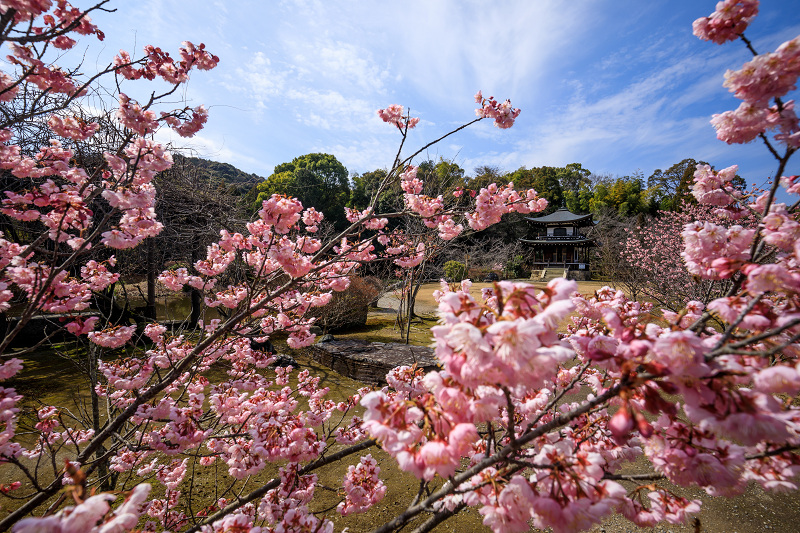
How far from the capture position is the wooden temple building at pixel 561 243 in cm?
2389

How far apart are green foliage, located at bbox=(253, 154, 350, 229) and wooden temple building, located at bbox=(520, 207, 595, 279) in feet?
49.5

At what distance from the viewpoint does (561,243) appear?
78.3 ft

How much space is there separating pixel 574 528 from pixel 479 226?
8.39ft

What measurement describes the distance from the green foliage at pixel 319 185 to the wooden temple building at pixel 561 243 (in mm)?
15083

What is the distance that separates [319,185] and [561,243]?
19538 millimetres

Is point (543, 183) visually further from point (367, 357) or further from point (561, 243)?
point (367, 357)

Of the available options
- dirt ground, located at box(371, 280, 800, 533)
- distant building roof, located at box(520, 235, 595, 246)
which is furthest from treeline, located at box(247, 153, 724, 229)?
dirt ground, located at box(371, 280, 800, 533)

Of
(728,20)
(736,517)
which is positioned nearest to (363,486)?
(736,517)

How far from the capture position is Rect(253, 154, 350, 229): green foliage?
73.4 feet

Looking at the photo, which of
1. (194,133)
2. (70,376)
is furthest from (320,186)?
(194,133)

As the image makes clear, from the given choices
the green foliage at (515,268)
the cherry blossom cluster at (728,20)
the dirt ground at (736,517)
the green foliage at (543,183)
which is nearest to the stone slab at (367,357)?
the dirt ground at (736,517)

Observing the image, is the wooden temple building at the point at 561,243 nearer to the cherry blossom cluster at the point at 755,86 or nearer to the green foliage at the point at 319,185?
the green foliage at the point at 319,185

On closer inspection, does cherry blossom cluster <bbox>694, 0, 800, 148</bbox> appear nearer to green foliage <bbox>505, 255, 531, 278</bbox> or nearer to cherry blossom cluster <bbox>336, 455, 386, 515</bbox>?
cherry blossom cluster <bbox>336, 455, 386, 515</bbox>

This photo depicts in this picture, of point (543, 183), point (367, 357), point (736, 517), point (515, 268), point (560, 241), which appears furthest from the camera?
point (543, 183)
